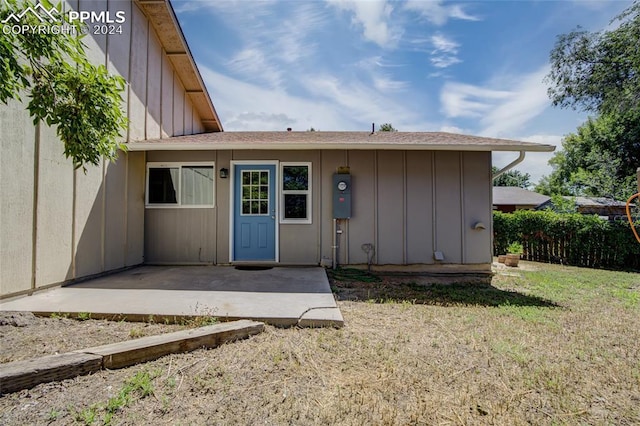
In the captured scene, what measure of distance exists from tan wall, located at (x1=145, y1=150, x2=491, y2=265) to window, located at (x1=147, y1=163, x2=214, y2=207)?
181mm

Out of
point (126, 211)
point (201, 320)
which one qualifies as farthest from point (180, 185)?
point (201, 320)

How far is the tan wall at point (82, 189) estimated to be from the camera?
338cm

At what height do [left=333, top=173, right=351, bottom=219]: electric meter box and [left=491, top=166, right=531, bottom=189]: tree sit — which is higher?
[left=491, top=166, right=531, bottom=189]: tree

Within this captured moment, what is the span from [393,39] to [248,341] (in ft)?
27.7

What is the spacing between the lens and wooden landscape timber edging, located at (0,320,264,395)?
1847 millimetres

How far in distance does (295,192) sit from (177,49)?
4821 mm

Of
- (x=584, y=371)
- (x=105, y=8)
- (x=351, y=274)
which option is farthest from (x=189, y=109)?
(x=584, y=371)

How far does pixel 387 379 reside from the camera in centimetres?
207

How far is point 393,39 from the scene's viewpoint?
789cm

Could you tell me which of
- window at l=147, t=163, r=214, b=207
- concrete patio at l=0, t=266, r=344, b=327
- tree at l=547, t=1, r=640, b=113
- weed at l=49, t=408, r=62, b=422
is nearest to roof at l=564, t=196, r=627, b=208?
tree at l=547, t=1, r=640, b=113

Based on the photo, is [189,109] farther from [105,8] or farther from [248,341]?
[248,341]

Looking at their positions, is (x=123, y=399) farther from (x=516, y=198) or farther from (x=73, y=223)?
(x=516, y=198)

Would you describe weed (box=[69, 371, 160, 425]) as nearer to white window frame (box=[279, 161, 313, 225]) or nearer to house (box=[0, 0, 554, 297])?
house (box=[0, 0, 554, 297])

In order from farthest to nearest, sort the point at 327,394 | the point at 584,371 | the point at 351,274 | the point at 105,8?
the point at 351,274
the point at 105,8
the point at 584,371
the point at 327,394
